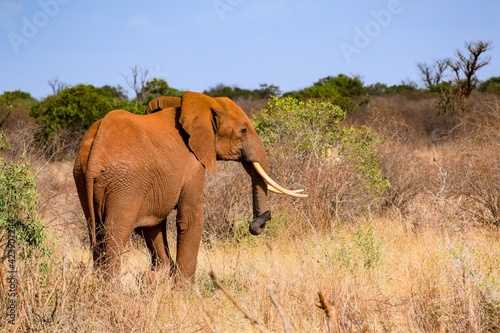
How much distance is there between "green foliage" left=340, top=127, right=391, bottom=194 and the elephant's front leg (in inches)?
141

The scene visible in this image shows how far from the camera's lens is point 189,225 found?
6922 millimetres

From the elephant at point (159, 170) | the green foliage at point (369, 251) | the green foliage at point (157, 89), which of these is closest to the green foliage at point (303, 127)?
the elephant at point (159, 170)

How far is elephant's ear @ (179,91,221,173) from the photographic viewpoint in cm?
691

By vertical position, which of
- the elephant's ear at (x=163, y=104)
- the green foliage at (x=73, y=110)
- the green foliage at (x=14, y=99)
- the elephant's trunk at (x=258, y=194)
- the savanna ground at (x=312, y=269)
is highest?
the green foliage at (x=14, y=99)

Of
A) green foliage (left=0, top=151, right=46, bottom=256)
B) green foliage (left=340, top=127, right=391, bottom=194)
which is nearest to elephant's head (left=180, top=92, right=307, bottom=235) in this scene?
green foliage (left=0, top=151, right=46, bottom=256)

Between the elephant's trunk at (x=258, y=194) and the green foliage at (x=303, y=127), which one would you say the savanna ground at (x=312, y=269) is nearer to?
the green foliage at (x=303, y=127)

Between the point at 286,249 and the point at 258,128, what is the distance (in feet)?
10.9

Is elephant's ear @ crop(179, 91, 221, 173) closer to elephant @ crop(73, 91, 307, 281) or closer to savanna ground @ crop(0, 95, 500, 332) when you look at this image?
elephant @ crop(73, 91, 307, 281)

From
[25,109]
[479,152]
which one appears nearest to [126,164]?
[479,152]

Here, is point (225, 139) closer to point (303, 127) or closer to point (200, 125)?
point (200, 125)

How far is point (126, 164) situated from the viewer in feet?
20.4

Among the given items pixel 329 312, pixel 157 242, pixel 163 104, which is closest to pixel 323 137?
pixel 163 104

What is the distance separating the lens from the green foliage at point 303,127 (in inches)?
407

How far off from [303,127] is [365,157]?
0.95 meters
